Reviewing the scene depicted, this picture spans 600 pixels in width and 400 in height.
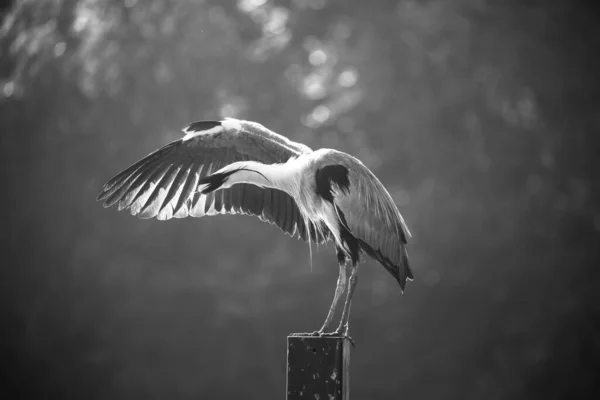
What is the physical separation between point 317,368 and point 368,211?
97cm

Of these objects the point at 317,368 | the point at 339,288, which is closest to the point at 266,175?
the point at 339,288

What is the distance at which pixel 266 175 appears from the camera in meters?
3.47

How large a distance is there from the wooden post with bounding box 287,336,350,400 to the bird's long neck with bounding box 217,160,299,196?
923 millimetres

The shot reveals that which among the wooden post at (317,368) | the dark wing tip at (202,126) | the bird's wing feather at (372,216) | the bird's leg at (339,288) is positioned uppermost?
the dark wing tip at (202,126)

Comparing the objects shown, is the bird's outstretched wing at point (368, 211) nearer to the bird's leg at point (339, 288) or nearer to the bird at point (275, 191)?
the bird at point (275, 191)

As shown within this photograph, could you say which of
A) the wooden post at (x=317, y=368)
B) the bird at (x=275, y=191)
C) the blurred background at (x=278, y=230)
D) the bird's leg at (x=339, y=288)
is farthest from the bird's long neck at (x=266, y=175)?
the blurred background at (x=278, y=230)

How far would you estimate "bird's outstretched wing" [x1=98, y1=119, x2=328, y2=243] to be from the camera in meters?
3.82

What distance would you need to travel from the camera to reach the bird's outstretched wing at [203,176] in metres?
3.82

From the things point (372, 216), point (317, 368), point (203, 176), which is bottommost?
point (317, 368)

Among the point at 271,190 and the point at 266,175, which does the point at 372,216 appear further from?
the point at 271,190

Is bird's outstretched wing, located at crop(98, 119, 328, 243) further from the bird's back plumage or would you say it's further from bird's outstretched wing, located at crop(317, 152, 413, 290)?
bird's outstretched wing, located at crop(317, 152, 413, 290)

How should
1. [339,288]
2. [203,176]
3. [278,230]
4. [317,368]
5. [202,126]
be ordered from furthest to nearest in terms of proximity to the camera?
1. [278,230]
2. [203,176]
3. [202,126]
4. [339,288]
5. [317,368]

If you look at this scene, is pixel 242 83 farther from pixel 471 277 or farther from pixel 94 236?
pixel 471 277

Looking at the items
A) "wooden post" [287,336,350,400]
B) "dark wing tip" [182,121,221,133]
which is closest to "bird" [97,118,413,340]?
"dark wing tip" [182,121,221,133]
